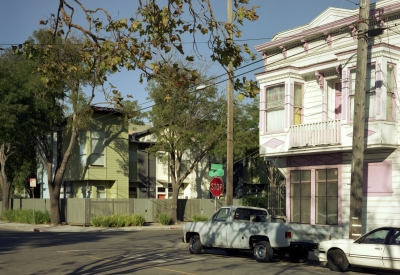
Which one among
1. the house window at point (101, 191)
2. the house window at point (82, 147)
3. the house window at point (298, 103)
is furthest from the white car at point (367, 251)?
the house window at point (101, 191)

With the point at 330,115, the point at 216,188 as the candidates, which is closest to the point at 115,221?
the point at 216,188

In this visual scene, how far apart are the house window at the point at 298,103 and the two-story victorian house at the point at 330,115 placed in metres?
0.04

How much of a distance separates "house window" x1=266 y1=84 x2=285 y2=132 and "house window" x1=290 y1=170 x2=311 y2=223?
202 cm

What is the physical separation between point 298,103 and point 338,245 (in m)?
9.04

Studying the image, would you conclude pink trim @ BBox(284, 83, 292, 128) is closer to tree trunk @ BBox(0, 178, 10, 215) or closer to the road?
A: the road

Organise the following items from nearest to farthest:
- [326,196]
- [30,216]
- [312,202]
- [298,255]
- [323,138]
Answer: [298,255] < [323,138] < [326,196] < [312,202] < [30,216]

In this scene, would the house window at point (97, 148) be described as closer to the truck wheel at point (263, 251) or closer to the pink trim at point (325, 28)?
the pink trim at point (325, 28)

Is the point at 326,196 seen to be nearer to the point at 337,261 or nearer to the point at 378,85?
the point at 378,85

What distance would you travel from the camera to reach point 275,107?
23.9 meters

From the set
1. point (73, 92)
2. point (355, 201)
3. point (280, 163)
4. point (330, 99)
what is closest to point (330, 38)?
point (330, 99)

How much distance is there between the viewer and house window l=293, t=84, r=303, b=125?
23469 millimetres

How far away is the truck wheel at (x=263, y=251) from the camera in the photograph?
17.2m

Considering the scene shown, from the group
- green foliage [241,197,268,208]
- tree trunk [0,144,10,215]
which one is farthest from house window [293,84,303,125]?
tree trunk [0,144,10,215]

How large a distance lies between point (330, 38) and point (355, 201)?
8185mm
